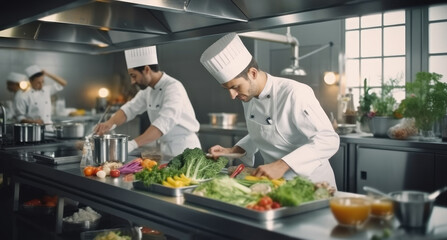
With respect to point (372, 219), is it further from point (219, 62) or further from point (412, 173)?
point (412, 173)

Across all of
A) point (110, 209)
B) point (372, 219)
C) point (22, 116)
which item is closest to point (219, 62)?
point (110, 209)

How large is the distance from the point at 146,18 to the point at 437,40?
3688 millimetres

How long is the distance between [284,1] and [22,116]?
6.51 metres

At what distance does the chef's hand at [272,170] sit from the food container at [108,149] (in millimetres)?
1135

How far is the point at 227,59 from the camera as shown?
9.78ft

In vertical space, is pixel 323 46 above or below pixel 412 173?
above

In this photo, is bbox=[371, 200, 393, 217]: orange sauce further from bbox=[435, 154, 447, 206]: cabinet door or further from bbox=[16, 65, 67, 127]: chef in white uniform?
bbox=[16, 65, 67, 127]: chef in white uniform

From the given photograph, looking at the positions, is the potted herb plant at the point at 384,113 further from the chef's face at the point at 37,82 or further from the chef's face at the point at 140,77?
the chef's face at the point at 37,82

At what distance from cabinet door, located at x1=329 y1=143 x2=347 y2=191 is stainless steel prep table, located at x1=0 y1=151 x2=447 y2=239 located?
300 centimetres

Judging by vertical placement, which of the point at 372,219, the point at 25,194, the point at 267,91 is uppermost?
the point at 267,91

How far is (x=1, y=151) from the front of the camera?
4.20m

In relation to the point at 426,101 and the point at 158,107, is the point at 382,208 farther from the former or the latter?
the point at 158,107

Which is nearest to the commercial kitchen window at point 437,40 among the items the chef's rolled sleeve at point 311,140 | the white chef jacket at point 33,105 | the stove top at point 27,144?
the chef's rolled sleeve at point 311,140

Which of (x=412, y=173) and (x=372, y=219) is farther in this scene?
(x=412, y=173)
